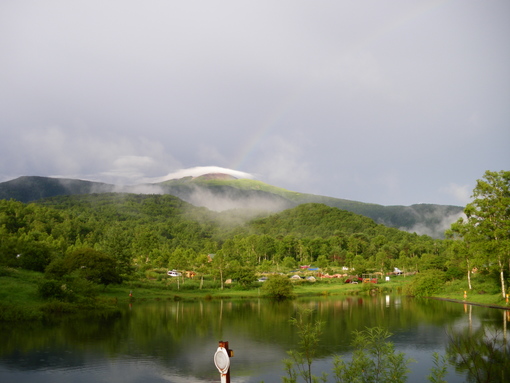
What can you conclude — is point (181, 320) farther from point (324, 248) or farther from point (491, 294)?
point (324, 248)

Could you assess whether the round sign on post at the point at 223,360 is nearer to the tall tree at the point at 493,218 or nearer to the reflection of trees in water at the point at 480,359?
the reflection of trees in water at the point at 480,359

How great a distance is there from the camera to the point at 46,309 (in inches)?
1422

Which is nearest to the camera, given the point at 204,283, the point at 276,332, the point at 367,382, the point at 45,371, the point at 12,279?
the point at 367,382

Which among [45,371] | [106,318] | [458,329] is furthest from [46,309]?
[458,329]

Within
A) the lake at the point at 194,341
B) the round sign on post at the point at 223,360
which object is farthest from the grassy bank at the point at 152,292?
the round sign on post at the point at 223,360

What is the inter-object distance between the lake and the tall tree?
5410 millimetres

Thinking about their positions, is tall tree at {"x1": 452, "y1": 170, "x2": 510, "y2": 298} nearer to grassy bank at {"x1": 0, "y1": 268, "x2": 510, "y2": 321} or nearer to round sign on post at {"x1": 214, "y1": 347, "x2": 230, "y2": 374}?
grassy bank at {"x1": 0, "y1": 268, "x2": 510, "y2": 321}

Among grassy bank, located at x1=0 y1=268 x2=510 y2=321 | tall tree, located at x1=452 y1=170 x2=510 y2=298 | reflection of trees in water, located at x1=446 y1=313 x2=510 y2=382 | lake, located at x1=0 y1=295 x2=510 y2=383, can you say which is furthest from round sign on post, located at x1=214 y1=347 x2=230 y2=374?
tall tree, located at x1=452 y1=170 x2=510 y2=298

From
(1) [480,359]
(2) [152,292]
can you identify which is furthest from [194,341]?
Answer: (2) [152,292]

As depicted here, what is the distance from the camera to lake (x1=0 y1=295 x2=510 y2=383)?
17.6 meters

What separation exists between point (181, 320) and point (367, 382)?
25502mm

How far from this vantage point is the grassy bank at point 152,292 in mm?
35103

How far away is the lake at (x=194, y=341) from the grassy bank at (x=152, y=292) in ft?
11.1

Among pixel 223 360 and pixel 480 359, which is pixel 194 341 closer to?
pixel 480 359
